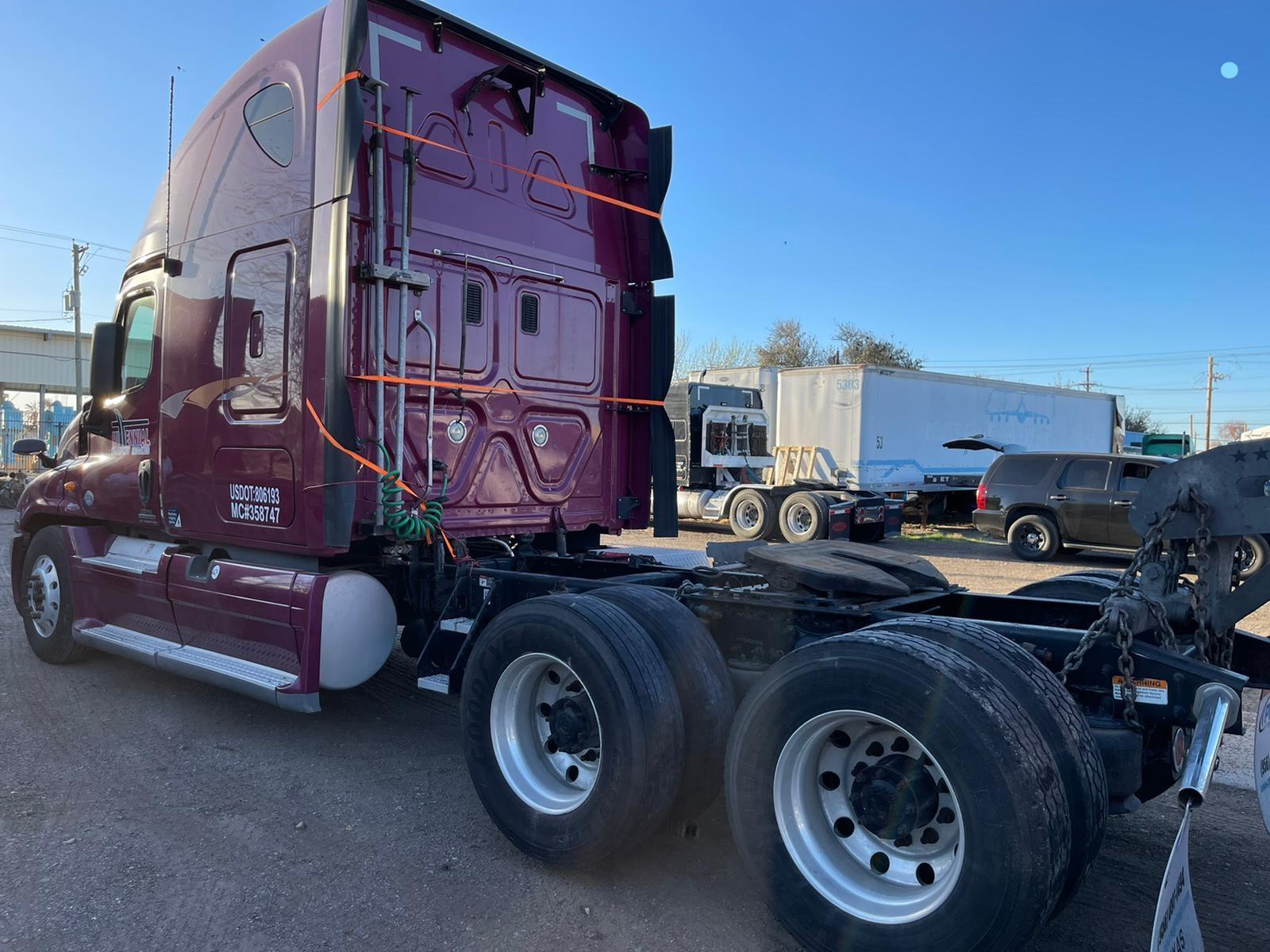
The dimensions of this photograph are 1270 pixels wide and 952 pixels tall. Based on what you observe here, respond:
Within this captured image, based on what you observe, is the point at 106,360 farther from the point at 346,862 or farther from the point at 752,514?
the point at 752,514

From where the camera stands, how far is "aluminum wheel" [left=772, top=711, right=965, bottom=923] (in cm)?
266

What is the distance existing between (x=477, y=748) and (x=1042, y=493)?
40.9ft

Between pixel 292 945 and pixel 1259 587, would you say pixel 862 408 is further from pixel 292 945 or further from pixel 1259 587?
pixel 292 945

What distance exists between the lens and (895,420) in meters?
19.4

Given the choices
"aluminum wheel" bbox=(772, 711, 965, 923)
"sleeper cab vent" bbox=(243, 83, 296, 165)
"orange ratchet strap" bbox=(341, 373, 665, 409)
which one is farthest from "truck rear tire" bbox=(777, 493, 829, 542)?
"aluminum wheel" bbox=(772, 711, 965, 923)

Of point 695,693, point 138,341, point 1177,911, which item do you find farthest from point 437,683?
point 138,341

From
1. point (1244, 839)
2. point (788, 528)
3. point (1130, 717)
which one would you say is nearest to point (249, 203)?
point (1130, 717)

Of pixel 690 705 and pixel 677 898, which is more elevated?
pixel 690 705

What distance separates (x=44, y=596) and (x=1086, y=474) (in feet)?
43.3

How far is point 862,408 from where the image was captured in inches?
735

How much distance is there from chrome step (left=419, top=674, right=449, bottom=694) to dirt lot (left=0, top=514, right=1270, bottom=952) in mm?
493

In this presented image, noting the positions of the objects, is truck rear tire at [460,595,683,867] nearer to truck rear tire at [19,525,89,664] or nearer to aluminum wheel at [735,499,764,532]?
truck rear tire at [19,525,89,664]

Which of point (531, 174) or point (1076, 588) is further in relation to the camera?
point (531, 174)

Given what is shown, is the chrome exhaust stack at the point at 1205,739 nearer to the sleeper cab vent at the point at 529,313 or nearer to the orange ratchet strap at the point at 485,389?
the orange ratchet strap at the point at 485,389
